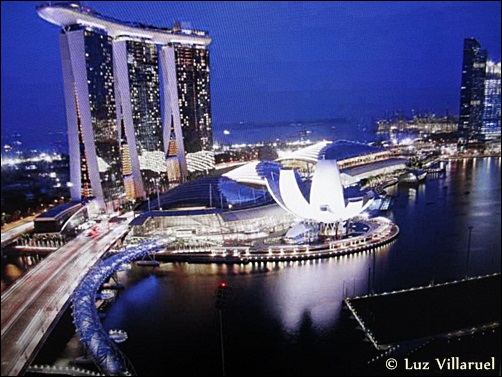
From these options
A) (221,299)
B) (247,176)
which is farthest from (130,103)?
(221,299)

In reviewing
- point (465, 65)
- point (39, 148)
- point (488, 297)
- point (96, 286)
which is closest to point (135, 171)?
point (39, 148)

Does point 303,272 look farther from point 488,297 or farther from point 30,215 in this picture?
point 30,215

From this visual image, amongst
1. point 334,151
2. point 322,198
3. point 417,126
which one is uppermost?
point 417,126

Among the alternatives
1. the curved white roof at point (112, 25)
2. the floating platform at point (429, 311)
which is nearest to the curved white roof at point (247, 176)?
the curved white roof at point (112, 25)

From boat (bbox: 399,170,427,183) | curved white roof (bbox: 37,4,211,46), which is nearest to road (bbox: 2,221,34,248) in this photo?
curved white roof (bbox: 37,4,211,46)

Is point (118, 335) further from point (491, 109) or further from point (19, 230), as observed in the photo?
point (491, 109)

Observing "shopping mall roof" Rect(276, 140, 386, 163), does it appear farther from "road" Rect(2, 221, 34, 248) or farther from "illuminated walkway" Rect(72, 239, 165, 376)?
"illuminated walkway" Rect(72, 239, 165, 376)

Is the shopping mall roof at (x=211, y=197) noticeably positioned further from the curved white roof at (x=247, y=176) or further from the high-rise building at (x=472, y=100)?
the high-rise building at (x=472, y=100)
